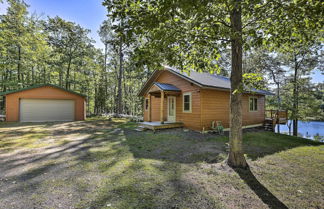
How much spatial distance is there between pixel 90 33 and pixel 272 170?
25542 mm

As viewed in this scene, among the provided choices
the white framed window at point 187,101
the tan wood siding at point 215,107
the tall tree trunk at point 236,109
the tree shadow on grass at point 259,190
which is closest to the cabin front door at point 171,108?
the white framed window at point 187,101

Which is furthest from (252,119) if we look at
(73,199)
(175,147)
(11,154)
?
(11,154)

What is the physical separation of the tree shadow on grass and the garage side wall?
15.7 meters

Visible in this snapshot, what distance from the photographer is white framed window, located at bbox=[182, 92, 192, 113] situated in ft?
30.2

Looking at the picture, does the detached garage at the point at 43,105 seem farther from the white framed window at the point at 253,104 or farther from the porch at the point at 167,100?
the white framed window at the point at 253,104

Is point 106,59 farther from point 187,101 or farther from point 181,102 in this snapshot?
point 187,101

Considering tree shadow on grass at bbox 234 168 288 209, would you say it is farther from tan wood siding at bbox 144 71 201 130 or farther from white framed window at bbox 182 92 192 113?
white framed window at bbox 182 92 192 113

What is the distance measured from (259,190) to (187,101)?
22.7 ft

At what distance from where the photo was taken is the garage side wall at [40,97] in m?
12.6

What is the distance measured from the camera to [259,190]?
2768 mm

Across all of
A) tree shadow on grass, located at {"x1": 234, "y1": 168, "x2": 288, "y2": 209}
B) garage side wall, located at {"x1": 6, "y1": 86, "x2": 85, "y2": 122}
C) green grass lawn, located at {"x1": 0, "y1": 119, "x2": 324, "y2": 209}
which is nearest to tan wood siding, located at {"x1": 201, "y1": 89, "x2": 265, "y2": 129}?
green grass lawn, located at {"x1": 0, "y1": 119, "x2": 324, "y2": 209}

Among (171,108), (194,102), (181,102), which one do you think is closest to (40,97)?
(171,108)

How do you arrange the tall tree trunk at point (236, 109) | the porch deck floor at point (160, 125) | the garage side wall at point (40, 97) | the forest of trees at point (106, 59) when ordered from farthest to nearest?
the garage side wall at point (40, 97) < the porch deck floor at point (160, 125) < the forest of trees at point (106, 59) < the tall tree trunk at point (236, 109)

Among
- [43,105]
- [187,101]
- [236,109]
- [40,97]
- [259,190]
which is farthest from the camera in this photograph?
[43,105]
